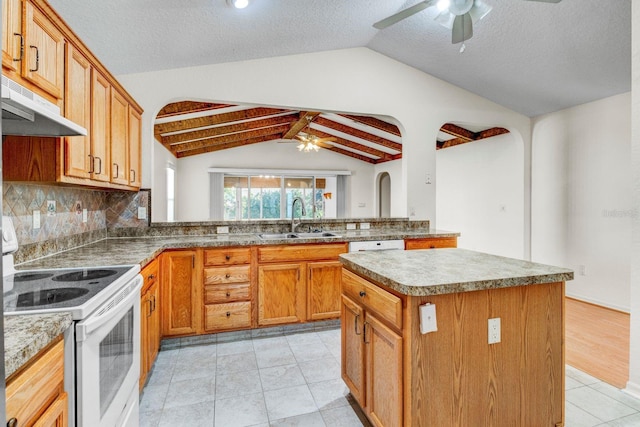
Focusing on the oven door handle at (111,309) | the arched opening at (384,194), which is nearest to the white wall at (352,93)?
the oven door handle at (111,309)

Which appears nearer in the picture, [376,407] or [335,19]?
[376,407]

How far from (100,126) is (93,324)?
149cm

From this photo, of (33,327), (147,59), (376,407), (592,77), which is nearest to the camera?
(33,327)

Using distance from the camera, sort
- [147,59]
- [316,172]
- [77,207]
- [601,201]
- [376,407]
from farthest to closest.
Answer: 1. [316,172]
2. [601,201]
3. [147,59]
4. [77,207]
5. [376,407]

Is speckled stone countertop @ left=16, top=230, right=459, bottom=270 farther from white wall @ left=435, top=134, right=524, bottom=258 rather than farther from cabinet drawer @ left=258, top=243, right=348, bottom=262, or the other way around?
white wall @ left=435, top=134, right=524, bottom=258

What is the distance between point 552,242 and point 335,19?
3.78m

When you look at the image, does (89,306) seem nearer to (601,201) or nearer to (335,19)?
(335,19)

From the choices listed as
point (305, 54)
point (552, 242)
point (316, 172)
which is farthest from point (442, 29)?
point (316, 172)

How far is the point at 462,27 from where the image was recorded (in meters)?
2.43

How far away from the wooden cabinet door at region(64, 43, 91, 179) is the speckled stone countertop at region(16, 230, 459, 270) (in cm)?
49

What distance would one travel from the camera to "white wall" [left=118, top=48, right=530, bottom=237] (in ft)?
10.9

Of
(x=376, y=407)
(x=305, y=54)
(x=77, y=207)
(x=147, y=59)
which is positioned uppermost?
(x=305, y=54)

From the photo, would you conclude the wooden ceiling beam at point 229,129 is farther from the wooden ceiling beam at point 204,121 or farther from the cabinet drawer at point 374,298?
the cabinet drawer at point 374,298

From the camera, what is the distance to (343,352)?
213 centimetres
